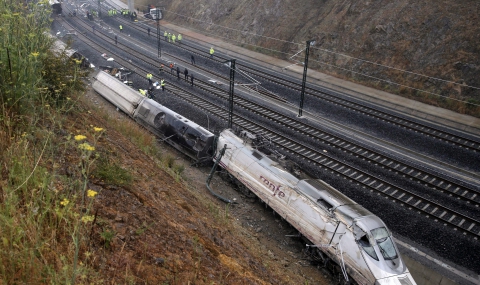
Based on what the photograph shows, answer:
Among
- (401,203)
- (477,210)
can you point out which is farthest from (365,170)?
(477,210)

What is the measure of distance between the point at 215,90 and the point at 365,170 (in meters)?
15.2

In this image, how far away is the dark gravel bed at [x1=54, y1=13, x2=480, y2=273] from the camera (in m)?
15.3

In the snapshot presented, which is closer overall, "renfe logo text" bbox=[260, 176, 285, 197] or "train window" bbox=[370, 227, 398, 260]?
"train window" bbox=[370, 227, 398, 260]

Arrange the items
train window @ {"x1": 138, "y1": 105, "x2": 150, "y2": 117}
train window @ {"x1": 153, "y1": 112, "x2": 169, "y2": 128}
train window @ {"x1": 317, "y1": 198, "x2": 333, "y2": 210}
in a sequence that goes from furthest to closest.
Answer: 1. train window @ {"x1": 138, "y1": 105, "x2": 150, "y2": 117}
2. train window @ {"x1": 153, "y1": 112, "x2": 169, "y2": 128}
3. train window @ {"x1": 317, "y1": 198, "x2": 333, "y2": 210}

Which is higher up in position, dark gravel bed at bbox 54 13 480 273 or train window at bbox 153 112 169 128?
dark gravel bed at bbox 54 13 480 273

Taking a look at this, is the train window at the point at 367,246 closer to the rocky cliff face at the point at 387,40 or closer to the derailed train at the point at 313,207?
the derailed train at the point at 313,207

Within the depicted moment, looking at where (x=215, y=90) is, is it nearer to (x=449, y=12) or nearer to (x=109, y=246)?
(x=449, y=12)

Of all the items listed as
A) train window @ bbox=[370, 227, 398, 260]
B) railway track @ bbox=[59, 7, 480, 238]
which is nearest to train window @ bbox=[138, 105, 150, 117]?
railway track @ bbox=[59, 7, 480, 238]

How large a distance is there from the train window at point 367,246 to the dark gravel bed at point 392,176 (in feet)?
12.7

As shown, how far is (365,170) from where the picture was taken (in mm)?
20297

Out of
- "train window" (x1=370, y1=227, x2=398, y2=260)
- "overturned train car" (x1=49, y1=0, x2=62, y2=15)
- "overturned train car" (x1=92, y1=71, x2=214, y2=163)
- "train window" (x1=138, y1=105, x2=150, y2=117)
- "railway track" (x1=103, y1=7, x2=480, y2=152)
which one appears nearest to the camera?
"train window" (x1=370, y1=227, x2=398, y2=260)

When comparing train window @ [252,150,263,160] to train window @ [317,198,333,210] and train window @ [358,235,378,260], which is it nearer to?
train window @ [317,198,333,210]

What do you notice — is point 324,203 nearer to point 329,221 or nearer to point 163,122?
point 329,221

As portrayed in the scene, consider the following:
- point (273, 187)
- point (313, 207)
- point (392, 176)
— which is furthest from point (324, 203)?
point (392, 176)
